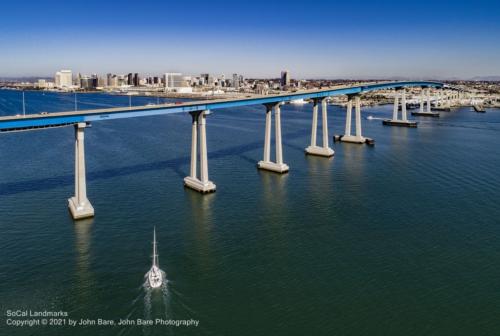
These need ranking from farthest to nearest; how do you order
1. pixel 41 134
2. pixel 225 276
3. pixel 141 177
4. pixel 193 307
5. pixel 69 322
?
pixel 41 134, pixel 141 177, pixel 225 276, pixel 193 307, pixel 69 322

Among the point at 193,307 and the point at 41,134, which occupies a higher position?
the point at 41,134

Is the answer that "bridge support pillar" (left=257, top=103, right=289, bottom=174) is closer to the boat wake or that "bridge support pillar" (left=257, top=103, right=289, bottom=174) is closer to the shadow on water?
the shadow on water

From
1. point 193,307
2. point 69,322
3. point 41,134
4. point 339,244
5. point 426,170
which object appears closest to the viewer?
point 69,322

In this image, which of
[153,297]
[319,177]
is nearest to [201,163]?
[319,177]

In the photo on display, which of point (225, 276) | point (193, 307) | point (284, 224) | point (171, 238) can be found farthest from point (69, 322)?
point (284, 224)

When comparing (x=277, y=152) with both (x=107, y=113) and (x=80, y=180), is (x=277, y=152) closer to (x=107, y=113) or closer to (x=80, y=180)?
(x=107, y=113)

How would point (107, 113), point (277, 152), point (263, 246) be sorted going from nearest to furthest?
point (263, 246) → point (107, 113) → point (277, 152)

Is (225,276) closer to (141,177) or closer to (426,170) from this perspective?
(141,177)

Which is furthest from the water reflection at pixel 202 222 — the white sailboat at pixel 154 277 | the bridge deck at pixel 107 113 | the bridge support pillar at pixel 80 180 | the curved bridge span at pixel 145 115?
the bridge deck at pixel 107 113
